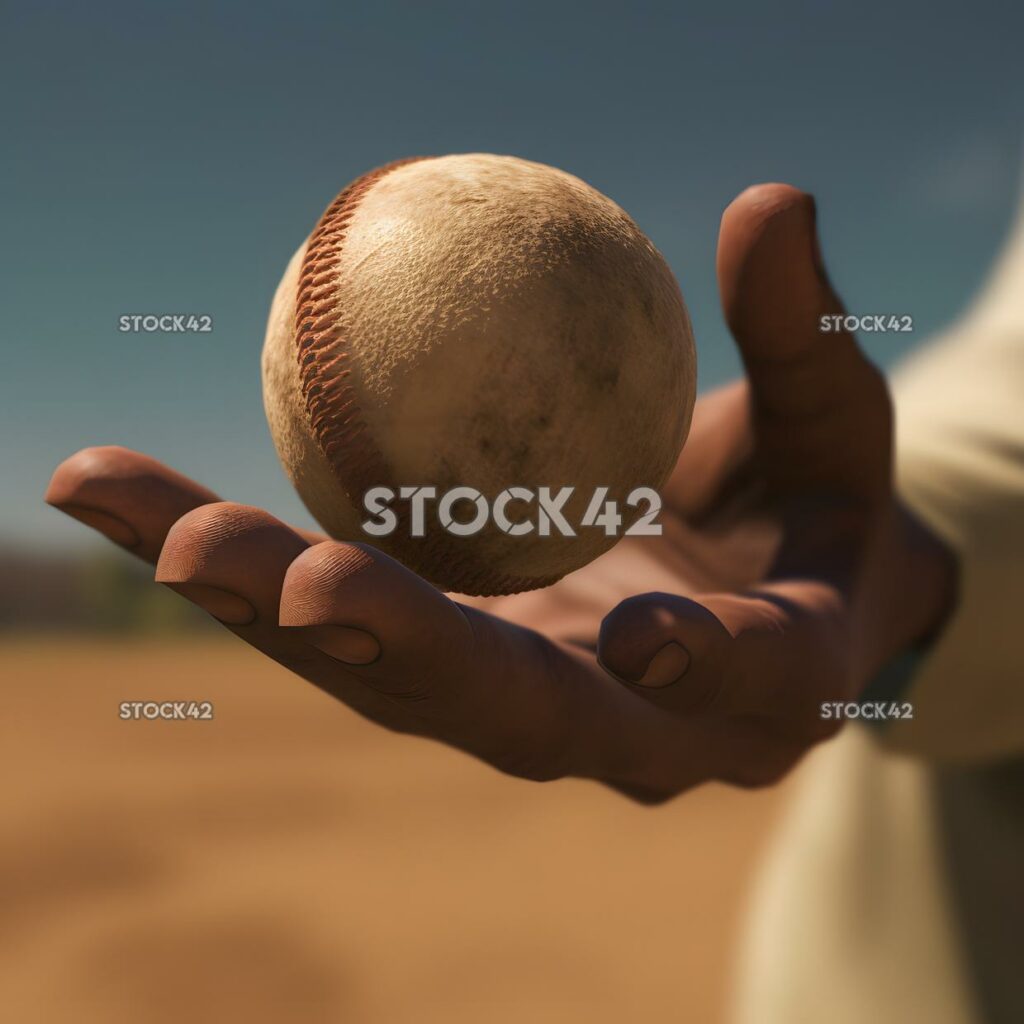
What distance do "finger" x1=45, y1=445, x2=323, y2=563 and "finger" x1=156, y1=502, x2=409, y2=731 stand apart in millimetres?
256

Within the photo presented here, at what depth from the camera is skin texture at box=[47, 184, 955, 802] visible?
110 cm

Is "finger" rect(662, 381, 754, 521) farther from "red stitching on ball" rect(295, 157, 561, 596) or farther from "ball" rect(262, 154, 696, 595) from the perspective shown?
"red stitching on ball" rect(295, 157, 561, 596)

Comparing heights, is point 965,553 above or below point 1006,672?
above

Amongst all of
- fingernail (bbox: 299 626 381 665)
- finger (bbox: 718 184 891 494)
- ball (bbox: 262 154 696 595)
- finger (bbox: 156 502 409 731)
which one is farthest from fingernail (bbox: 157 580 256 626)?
finger (bbox: 718 184 891 494)

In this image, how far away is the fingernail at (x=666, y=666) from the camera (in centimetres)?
111

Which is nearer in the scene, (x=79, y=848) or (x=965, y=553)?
(x=965, y=553)

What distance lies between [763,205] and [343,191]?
2.37ft

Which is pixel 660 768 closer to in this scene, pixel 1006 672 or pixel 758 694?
pixel 758 694

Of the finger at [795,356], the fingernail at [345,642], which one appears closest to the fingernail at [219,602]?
the fingernail at [345,642]

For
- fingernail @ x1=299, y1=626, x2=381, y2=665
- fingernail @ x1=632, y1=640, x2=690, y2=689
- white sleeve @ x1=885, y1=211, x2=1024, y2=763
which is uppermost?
fingernail @ x1=299, y1=626, x2=381, y2=665

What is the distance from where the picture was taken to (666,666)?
1.13 meters

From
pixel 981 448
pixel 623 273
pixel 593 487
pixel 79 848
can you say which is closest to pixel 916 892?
pixel 981 448

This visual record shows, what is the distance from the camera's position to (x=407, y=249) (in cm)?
140

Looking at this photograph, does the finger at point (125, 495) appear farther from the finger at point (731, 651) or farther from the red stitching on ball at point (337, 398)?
the finger at point (731, 651)
